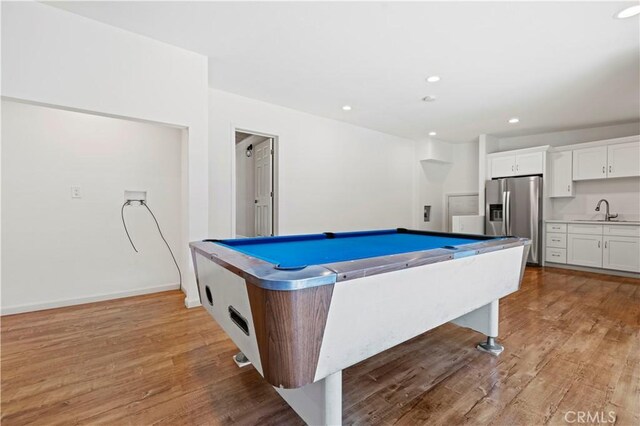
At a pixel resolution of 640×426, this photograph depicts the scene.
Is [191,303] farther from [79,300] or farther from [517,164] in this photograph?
[517,164]

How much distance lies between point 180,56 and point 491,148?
5613 mm

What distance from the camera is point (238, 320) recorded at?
114 cm

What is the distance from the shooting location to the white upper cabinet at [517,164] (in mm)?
4906

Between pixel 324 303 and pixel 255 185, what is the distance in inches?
164

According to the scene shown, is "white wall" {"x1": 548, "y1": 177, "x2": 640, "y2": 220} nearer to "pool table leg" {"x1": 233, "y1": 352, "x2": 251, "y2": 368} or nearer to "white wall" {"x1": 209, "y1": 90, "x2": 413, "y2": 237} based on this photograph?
"white wall" {"x1": 209, "y1": 90, "x2": 413, "y2": 237}

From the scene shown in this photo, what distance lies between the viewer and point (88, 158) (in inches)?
116

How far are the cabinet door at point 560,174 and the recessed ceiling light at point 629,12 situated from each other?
336cm

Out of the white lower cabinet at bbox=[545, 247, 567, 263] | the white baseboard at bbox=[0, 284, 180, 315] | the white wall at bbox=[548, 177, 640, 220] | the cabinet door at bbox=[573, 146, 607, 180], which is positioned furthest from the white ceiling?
the white baseboard at bbox=[0, 284, 180, 315]

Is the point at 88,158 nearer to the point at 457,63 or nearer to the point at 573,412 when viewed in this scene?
the point at 457,63

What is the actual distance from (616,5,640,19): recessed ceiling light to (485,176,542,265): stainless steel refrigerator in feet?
10.5

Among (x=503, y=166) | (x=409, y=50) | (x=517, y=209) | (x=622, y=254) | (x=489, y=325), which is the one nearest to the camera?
(x=489, y=325)

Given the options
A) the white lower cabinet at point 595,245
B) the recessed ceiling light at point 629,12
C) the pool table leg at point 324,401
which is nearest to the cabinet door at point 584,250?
the white lower cabinet at point 595,245

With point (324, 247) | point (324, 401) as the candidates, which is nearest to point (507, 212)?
point (324, 247)

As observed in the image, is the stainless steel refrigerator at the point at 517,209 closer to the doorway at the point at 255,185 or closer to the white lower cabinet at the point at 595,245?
the white lower cabinet at the point at 595,245
